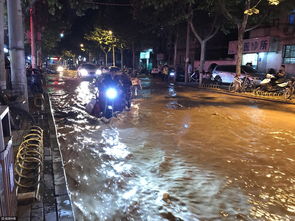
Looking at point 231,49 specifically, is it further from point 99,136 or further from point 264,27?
point 99,136

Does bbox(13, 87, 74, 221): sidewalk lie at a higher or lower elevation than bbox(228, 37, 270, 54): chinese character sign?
lower

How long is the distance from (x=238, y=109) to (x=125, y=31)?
1116 inches

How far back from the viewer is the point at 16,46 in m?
8.80

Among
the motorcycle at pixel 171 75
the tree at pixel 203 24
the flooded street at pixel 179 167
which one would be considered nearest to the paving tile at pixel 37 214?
the flooded street at pixel 179 167

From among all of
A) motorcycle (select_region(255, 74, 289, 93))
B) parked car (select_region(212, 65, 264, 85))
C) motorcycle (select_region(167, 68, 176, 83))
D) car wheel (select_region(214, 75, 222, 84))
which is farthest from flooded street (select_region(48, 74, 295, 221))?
motorcycle (select_region(167, 68, 176, 83))

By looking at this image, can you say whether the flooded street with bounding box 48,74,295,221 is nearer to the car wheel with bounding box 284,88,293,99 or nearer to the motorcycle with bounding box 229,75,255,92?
the car wheel with bounding box 284,88,293,99

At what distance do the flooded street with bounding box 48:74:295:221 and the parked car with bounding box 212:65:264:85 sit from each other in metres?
11.4

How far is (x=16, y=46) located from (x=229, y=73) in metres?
19.4

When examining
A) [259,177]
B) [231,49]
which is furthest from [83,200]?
[231,49]

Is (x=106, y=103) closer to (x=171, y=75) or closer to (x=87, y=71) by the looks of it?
(x=171, y=75)

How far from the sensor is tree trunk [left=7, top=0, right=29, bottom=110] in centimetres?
862

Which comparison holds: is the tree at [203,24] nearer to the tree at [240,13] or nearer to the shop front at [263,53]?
the tree at [240,13]

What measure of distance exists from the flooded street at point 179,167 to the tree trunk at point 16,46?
1762 mm

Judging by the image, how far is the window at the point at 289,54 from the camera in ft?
75.9
